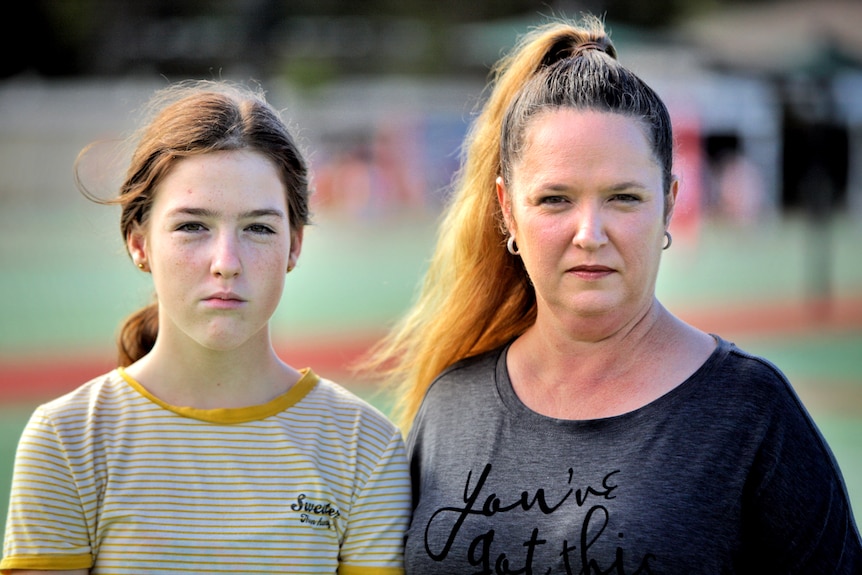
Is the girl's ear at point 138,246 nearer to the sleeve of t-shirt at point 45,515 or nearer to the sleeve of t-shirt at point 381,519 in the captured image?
the sleeve of t-shirt at point 45,515

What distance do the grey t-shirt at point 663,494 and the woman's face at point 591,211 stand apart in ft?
0.90

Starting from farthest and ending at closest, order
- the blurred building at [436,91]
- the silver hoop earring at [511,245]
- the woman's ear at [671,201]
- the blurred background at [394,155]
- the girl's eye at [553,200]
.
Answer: the blurred building at [436,91], the blurred background at [394,155], the silver hoop earring at [511,245], the woman's ear at [671,201], the girl's eye at [553,200]

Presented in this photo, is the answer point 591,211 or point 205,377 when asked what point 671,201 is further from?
point 205,377

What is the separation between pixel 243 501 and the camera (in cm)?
245

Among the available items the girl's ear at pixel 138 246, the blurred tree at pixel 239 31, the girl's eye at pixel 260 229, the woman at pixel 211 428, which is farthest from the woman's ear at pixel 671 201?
the blurred tree at pixel 239 31

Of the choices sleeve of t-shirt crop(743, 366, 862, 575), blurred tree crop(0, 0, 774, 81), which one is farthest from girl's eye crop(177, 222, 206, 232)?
blurred tree crop(0, 0, 774, 81)

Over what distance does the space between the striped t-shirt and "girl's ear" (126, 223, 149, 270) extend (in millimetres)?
260

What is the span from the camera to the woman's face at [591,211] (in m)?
2.50

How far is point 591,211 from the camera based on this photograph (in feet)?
8.20

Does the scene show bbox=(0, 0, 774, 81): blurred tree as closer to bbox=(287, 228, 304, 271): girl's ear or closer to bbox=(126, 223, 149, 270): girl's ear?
bbox=(287, 228, 304, 271): girl's ear

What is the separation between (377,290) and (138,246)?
45.4 feet

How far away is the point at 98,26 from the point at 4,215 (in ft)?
57.0

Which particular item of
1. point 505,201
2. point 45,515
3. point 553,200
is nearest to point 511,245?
point 505,201

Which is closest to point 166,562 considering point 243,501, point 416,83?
point 243,501
